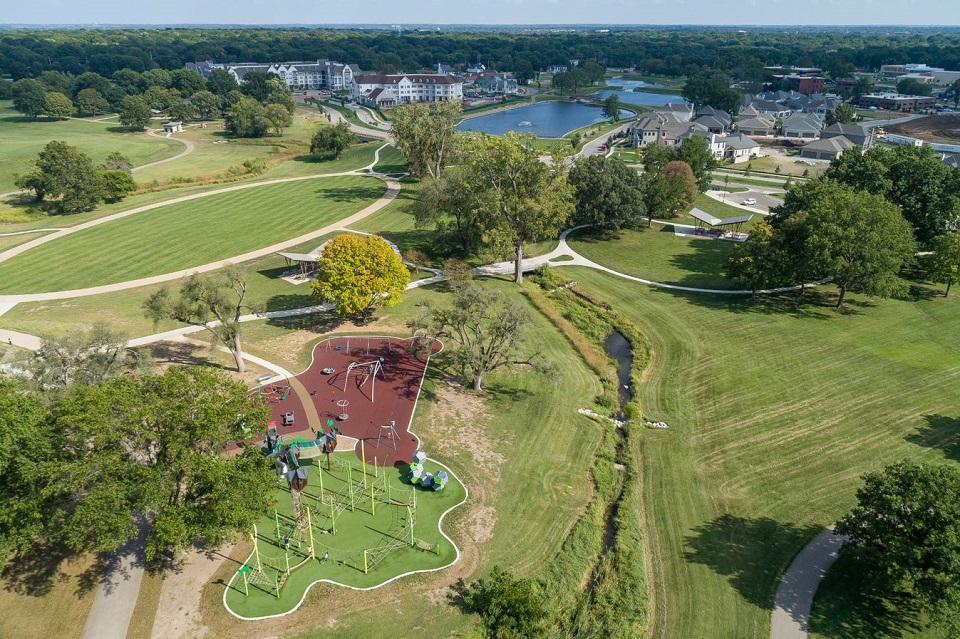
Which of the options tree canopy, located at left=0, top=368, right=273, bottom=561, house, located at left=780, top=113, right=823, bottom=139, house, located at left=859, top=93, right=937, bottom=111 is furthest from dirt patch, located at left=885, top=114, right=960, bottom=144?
tree canopy, located at left=0, top=368, right=273, bottom=561

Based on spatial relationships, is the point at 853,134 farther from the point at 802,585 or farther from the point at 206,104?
the point at 206,104

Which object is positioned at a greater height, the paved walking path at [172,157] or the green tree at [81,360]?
the paved walking path at [172,157]

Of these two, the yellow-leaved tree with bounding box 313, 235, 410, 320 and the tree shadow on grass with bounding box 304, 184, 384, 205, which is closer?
the yellow-leaved tree with bounding box 313, 235, 410, 320

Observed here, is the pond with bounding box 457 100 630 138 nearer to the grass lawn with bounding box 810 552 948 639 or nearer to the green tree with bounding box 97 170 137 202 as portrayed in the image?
the green tree with bounding box 97 170 137 202

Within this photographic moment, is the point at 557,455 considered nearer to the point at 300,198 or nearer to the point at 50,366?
the point at 50,366

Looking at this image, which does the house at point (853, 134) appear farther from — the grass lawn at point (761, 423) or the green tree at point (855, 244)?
the green tree at point (855, 244)

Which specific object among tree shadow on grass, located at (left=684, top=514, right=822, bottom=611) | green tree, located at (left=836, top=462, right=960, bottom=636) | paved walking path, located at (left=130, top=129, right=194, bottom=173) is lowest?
tree shadow on grass, located at (left=684, top=514, right=822, bottom=611)

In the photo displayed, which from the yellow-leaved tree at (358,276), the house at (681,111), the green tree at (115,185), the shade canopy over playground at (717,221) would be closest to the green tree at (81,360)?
the yellow-leaved tree at (358,276)
